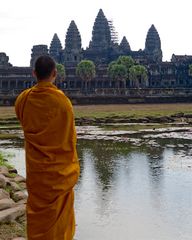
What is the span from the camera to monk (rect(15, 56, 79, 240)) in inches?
187

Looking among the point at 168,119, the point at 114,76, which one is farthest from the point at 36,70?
the point at 114,76

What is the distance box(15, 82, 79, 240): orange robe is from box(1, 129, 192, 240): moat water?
3.10m

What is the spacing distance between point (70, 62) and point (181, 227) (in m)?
95.9

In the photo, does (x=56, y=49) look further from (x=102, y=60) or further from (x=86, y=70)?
(x=86, y=70)

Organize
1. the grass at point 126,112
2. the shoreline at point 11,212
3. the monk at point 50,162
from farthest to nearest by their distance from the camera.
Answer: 1. the grass at point 126,112
2. the shoreline at point 11,212
3. the monk at point 50,162

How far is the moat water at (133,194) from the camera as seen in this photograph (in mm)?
8258

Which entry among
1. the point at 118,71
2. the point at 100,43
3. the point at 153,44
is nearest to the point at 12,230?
the point at 118,71

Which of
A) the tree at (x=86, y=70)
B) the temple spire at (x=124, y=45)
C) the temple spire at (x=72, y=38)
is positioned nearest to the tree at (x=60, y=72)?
the tree at (x=86, y=70)

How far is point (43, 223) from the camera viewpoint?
479 cm

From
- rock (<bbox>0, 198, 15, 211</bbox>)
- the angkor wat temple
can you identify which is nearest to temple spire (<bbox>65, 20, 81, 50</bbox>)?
the angkor wat temple

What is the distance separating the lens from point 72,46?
10381 centimetres

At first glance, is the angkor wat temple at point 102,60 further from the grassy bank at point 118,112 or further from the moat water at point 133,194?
the moat water at point 133,194

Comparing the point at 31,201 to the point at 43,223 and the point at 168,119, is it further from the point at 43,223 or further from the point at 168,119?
the point at 168,119

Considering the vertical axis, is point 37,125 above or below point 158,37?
below
